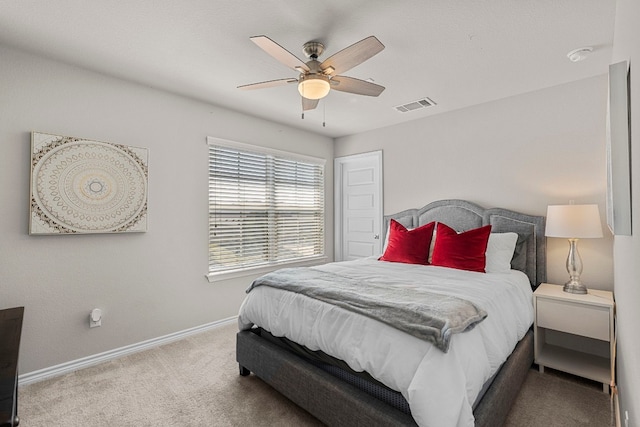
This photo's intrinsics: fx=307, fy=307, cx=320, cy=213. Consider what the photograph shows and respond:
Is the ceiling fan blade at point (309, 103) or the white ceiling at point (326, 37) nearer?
the white ceiling at point (326, 37)

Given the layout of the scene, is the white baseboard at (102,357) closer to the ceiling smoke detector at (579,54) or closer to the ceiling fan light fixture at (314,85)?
the ceiling fan light fixture at (314,85)

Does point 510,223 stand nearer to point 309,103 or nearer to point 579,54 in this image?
point 579,54

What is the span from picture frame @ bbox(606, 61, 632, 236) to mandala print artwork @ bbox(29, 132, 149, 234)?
334 cm

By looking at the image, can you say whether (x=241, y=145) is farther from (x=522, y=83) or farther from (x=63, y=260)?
(x=522, y=83)

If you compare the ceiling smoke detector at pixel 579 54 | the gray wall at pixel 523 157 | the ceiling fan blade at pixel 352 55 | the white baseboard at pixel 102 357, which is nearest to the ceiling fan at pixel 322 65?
the ceiling fan blade at pixel 352 55

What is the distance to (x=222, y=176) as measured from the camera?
11.8 feet

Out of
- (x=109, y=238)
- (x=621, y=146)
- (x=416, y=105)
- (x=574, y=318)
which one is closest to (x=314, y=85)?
(x=621, y=146)

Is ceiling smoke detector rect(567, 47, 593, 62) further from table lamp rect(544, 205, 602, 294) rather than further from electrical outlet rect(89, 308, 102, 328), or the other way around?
electrical outlet rect(89, 308, 102, 328)

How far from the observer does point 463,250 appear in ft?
9.53

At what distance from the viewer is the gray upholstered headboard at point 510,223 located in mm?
2992

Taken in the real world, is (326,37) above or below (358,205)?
above

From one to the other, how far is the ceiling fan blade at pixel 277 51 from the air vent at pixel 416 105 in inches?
71.2

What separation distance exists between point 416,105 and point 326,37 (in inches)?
67.8

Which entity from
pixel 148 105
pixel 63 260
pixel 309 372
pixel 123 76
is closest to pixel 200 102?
pixel 148 105
